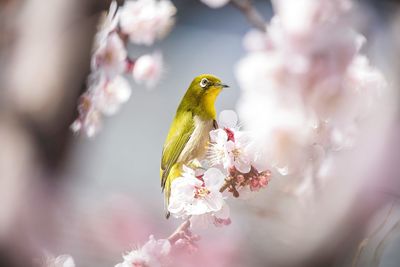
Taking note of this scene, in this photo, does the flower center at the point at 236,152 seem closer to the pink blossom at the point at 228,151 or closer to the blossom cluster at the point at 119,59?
the pink blossom at the point at 228,151

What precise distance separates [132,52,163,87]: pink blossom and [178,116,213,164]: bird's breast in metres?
0.07

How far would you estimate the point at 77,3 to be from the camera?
0.82 m

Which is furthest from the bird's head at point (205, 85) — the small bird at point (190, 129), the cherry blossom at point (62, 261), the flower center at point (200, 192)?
the cherry blossom at point (62, 261)

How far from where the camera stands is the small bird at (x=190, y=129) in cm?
77

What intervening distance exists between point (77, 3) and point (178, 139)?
224 mm

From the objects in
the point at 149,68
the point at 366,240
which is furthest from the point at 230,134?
the point at 366,240

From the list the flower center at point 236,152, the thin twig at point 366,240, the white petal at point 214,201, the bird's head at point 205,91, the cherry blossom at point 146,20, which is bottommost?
the thin twig at point 366,240

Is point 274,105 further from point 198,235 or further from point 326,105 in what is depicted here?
point 198,235

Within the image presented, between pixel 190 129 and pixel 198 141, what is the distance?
0.7 inches

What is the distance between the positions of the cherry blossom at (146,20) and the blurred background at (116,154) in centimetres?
1

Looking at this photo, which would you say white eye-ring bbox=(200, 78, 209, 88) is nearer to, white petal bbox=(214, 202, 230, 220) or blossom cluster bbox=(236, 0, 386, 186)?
blossom cluster bbox=(236, 0, 386, 186)

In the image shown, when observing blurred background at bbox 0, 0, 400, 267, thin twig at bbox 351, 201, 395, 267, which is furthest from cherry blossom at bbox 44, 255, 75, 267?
thin twig at bbox 351, 201, 395, 267

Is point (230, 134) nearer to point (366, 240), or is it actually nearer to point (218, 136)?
point (218, 136)

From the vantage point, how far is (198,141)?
0.78 meters
